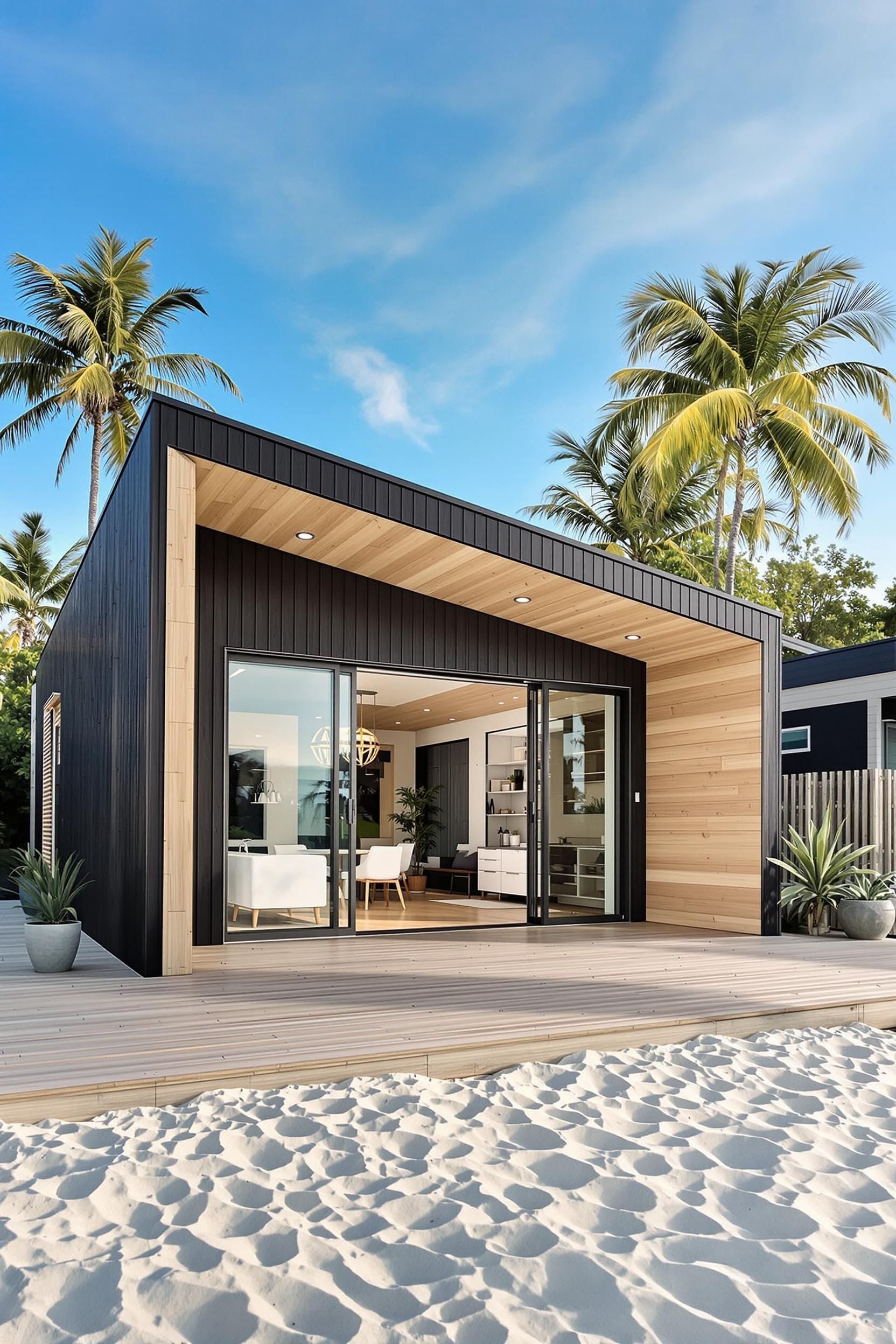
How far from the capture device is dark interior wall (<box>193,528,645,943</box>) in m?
7.17

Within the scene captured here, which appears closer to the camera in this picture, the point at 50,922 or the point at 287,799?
the point at 50,922

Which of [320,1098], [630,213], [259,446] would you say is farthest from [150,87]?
[320,1098]

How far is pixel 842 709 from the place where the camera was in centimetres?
1290

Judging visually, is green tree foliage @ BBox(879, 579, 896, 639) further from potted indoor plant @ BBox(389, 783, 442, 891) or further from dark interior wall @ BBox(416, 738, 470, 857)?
potted indoor plant @ BBox(389, 783, 442, 891)

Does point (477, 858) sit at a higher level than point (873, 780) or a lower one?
lower

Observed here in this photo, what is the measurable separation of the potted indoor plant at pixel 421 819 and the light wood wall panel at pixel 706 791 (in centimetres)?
687

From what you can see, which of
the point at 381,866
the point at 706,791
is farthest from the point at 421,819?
the point at 706,791

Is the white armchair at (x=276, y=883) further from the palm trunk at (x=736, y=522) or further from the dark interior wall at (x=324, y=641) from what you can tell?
the palm trunk at (x=736, y=522)

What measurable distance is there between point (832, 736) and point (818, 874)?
5.37 meters

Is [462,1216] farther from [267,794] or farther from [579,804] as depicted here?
[579,804]

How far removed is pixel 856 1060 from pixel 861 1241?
78.5 inches

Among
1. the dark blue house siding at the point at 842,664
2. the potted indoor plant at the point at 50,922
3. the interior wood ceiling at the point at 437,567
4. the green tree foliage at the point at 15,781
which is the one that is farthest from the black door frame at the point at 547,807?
the green tree foliage at the point at 15,781

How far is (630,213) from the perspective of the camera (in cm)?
1521

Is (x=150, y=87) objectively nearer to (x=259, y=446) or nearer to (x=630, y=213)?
(x=630, y=213)
